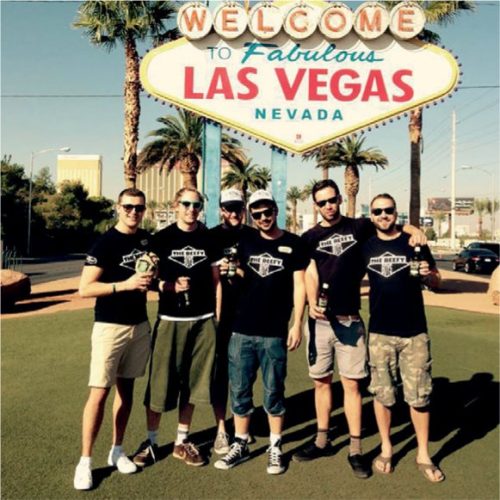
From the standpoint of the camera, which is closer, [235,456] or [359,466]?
[359,466]

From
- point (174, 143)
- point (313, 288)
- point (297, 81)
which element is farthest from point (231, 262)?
point (174, 143)

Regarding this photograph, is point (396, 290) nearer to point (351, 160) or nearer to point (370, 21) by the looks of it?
point (370, 21)

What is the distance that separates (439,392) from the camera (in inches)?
230

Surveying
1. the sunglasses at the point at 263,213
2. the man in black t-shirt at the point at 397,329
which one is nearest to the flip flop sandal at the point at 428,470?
the man in black t-shirt at the point at 397,329

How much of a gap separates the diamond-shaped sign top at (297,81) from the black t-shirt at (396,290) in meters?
5.15

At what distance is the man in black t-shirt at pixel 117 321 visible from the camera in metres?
3.60

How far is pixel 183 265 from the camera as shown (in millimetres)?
3861

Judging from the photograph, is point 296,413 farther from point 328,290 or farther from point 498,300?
point 498,300

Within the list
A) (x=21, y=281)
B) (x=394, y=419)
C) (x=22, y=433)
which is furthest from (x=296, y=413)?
(x=21, y=281)

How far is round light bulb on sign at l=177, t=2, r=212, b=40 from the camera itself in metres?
8.55

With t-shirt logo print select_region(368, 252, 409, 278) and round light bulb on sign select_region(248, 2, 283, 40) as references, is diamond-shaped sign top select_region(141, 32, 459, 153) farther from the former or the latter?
t-shirt logo print select_region(368, 252, 409, 278)

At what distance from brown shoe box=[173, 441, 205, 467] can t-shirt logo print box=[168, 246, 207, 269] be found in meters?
1.59

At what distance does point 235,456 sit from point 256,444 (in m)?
0.48

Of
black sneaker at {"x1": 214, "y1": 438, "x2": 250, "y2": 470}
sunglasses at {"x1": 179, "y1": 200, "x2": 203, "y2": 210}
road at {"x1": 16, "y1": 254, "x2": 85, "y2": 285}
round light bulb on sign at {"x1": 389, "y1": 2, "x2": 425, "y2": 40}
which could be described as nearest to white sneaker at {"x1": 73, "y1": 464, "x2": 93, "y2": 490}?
black sneaker at {"x1": 214, "y1": 438, "x2": 250, "y2": 470}
